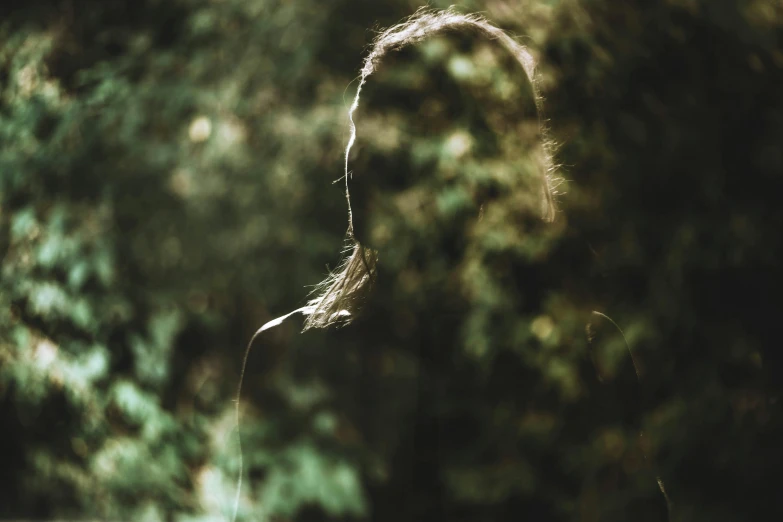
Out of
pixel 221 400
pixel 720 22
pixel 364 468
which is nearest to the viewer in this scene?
pixel 364 468

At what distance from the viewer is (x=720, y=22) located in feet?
7.72

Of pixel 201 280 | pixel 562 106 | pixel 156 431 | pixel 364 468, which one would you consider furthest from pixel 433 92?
pixel 156 431

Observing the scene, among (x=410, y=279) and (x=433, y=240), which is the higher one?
(x=433, y=240)

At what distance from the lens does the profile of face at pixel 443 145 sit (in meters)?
2.11

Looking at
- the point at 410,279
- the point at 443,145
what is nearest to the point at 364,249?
the point at 410,279

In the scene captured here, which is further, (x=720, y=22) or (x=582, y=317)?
(x=720, y=22)

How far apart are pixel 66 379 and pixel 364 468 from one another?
4.34ft

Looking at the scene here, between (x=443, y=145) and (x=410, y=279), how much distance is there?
555 mm

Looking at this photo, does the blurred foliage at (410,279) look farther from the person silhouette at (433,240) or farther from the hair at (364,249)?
the hair at (364,249)

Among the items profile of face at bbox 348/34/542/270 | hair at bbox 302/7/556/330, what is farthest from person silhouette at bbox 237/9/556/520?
hair at bbox 302/7/556/330

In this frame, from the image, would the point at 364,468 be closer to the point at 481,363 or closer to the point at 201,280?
the point at 481,363

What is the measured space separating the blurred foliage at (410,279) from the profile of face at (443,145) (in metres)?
0.01

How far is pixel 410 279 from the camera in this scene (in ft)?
7.01

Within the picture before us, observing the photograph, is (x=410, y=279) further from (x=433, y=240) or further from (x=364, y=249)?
(x=364, y=249)
